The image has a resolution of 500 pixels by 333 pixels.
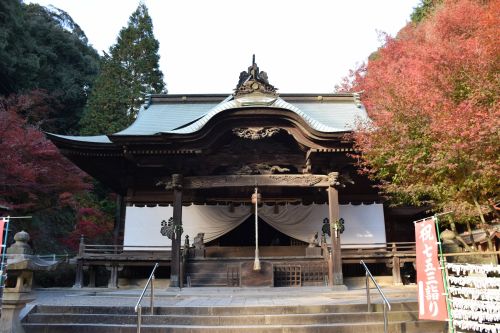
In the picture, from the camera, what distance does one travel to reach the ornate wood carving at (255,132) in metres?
9.99

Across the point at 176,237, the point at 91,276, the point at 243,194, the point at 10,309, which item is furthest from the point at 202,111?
the point at 10,309

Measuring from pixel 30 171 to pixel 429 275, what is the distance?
11.2 meters

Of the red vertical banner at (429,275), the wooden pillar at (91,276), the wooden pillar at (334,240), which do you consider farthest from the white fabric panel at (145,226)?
→ the red vertical banner at (429,275)

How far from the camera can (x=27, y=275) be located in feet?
20.7

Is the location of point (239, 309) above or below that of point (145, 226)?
below

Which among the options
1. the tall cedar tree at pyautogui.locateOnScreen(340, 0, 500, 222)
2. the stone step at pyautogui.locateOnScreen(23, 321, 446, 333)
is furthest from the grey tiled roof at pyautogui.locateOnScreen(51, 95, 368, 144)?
the stone step at pyautogui.locateOnScreen(23, 321, 446, 333)

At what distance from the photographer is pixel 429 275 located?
4922 millimetres

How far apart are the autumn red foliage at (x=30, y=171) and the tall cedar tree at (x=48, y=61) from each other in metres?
6.72

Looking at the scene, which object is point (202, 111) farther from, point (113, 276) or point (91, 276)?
point (91, 276)

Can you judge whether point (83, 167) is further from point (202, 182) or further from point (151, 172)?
point (202, 182)

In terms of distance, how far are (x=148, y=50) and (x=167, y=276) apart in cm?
1944

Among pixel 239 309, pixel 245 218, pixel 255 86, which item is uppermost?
pixel 255 86

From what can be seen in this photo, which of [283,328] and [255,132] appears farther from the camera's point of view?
[255,132]

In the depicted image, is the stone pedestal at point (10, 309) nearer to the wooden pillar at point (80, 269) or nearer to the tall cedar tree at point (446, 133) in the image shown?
the wooden pillar at point (80, 269)
